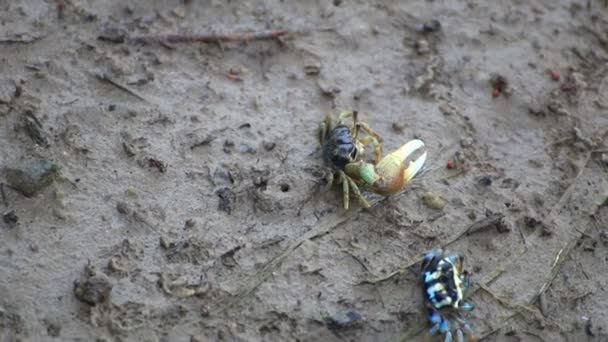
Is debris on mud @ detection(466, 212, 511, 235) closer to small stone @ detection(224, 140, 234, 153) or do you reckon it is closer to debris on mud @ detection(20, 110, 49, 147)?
small stone @ detection(224, 140, 234, 153)

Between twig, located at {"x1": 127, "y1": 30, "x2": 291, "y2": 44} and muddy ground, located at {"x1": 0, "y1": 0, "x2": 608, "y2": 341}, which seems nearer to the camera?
muddy ground, located at {"x1": 0, "y1": 0, "x2": 608, "y2": 341}

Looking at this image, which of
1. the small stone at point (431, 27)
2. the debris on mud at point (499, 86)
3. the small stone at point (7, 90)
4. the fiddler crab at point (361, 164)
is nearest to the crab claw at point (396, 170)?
the fiddler crab at point (361, 164)

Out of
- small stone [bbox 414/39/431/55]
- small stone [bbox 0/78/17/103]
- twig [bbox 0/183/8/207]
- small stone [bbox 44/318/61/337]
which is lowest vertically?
small stone [bbox 44/318/61/337]

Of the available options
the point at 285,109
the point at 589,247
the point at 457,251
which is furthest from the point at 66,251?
the point at 589,247

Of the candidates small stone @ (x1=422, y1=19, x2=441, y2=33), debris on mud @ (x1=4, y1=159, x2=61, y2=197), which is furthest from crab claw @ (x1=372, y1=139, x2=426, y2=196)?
debris on mud @ (x1=4, y1=159, x2=61, y2=197)

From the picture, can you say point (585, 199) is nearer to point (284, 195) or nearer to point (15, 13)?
point (284, 195)
